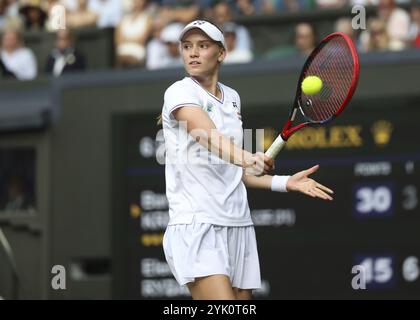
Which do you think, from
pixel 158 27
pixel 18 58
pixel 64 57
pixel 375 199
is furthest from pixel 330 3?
pixel 18 58

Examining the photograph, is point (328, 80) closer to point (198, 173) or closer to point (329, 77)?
point (329, 77)

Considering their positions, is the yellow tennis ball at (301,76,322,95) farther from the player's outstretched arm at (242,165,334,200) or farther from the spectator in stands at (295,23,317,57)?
the spectator in stands at (295,23,317,57)

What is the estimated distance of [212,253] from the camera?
5.93 m

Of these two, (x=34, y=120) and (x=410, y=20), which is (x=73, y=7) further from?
(x=410, y=20)

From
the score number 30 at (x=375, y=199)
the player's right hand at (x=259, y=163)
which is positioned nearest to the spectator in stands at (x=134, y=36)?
the score number 30 at (x=375, y=199)

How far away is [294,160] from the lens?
34.3 ft

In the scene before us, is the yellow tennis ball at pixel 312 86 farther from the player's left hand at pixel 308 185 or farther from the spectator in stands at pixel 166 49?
the spectator in stands at pixel 166 49

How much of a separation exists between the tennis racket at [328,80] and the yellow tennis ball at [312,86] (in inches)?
4.1

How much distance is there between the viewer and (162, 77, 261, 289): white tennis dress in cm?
595

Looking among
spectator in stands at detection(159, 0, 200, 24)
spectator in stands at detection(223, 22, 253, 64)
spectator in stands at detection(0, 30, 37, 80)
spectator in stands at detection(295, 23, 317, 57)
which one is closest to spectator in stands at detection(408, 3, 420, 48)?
spectator in stands at detection(295, 23, 317, 57)

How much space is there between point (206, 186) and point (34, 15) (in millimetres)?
8488

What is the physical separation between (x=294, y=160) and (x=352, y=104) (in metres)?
0.68

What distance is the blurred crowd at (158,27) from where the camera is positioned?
1129 cm
